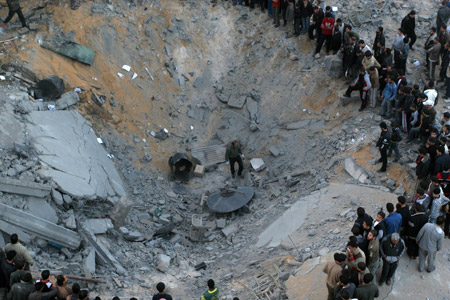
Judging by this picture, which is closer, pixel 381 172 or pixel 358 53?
pixel 381 172

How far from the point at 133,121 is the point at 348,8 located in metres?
7.71

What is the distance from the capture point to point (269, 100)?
1728 cm

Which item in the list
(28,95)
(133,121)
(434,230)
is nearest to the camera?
(434,230)

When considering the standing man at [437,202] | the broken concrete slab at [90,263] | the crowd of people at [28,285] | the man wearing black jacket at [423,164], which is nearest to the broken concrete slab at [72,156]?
the broken concrete slab at [90,263]

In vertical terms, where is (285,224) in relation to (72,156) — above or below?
below

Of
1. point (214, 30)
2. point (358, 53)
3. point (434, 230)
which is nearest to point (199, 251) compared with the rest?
point (434, 230)

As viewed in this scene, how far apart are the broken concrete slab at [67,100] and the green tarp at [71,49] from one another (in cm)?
148

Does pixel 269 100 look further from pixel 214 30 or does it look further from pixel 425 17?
pixel 425 17

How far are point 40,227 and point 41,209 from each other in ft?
1.79

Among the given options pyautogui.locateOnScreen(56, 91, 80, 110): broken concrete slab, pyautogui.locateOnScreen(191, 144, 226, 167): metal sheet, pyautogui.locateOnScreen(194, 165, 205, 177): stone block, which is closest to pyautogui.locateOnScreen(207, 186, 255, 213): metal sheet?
pyautogui.locateOnScreen(194, 165, 205, 177): stone block

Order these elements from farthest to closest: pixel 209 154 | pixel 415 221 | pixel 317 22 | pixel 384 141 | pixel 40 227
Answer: pixel 317 22, pixel 209 154, pixel 384 141, pixel 40 227, pixel 415 221

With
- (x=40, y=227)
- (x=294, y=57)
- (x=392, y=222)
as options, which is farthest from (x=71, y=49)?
(x=392, y=222)

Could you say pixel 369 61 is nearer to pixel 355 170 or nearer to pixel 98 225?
pixel 355 170

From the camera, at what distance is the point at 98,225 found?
1269 cm
